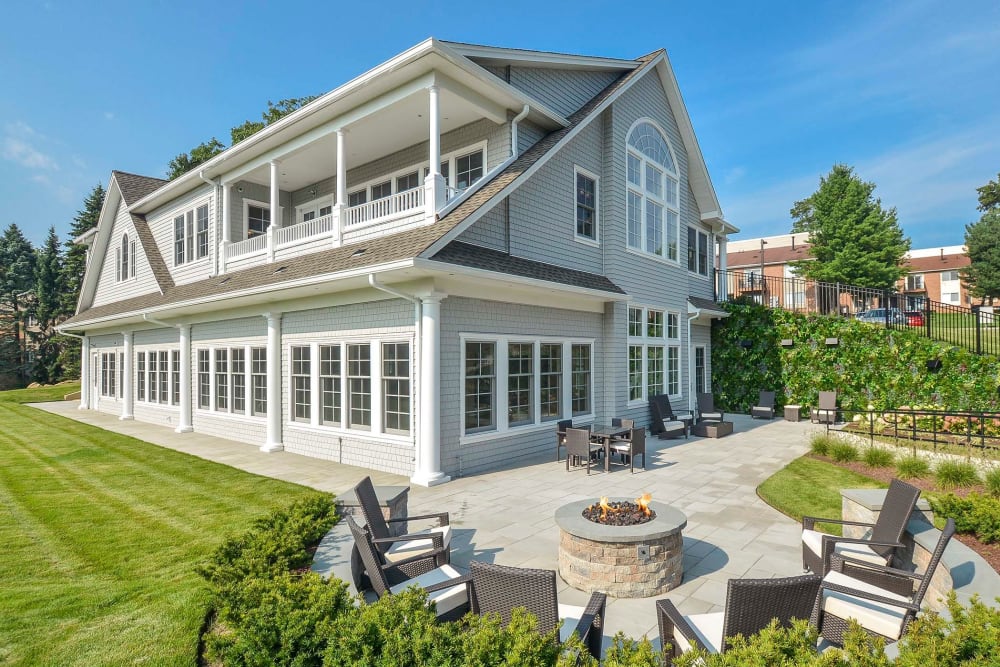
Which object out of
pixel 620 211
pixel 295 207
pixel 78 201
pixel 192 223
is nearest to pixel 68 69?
pixel 192 223

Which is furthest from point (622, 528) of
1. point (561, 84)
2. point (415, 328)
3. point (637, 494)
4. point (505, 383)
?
point (561, 84)

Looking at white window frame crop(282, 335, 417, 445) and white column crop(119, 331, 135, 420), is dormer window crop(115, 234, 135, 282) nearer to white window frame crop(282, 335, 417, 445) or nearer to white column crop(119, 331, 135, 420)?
white column crop(119, 331, 135, 420)

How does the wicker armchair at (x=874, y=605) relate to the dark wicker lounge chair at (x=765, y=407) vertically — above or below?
above

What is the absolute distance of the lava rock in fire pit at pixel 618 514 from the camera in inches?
203

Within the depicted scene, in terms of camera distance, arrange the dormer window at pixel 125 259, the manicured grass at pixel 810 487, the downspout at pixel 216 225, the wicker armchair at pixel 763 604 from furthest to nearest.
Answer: the dormer window at pixel 125 259 < the downspout at pixel 216 225 < the manicured grass at pixel 810 487 < the wicker armchair at pixel 763 604

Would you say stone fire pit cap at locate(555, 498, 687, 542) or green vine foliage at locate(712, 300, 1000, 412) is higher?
green vine foliage at locate(712, 300, 1000, 412)

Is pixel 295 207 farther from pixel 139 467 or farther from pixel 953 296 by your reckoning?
pixel 953 296

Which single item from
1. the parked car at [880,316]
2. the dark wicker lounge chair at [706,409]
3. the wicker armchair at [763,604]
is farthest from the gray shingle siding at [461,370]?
the parked car at [880,316]

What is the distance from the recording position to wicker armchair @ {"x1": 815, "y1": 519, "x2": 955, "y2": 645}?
3.44m

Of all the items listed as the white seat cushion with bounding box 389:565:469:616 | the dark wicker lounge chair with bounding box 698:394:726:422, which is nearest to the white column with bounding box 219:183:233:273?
the white seat cushion with bounding box 389:565:469:616

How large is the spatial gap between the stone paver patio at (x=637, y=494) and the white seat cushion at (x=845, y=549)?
510 millimetres

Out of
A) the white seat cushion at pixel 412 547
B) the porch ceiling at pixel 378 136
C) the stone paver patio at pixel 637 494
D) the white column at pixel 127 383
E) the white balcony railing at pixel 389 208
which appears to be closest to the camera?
the white seat cushion at pixel 412 547

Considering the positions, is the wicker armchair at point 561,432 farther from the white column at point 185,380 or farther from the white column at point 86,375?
the white column at point 86,375

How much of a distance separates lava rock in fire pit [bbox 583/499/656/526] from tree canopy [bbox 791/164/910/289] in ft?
135
